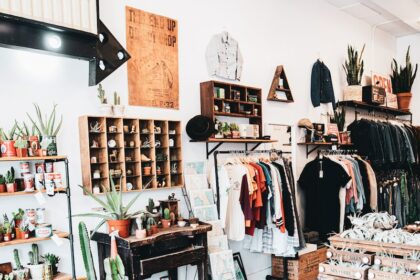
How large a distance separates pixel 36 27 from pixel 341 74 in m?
4.75

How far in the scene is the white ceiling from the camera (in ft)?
18.1

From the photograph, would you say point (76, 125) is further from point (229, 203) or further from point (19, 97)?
point (229, 203)

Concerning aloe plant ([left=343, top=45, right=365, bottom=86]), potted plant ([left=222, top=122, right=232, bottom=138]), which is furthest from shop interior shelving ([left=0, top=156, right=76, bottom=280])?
aloe plant ([left=343, top=45, right=365, bottom=86])

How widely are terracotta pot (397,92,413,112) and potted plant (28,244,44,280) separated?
260 inches

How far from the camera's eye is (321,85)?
18.1ft

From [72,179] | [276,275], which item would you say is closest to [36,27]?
[72,179]

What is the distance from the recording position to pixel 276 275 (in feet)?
15.1

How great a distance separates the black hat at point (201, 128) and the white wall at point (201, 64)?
18cm

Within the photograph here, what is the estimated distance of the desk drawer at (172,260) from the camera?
2829 mm

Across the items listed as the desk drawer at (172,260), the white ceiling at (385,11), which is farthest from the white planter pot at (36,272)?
the white ceiling at (385,11)

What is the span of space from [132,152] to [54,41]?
1.12 metres

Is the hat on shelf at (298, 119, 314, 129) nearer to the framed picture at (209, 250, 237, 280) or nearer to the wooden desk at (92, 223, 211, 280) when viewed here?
the framed picture at (209, 250, 237, 280)

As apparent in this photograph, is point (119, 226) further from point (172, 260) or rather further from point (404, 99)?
point (404, 99)

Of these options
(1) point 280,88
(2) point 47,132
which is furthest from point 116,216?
(1) point 280,88
